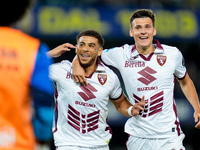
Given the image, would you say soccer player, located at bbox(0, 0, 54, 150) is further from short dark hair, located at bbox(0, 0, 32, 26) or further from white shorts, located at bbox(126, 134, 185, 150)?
white shorts, located at bbox(126, 134, 185, 150)

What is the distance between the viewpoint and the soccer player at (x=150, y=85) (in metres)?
5.77

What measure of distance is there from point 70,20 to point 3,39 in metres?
9.68

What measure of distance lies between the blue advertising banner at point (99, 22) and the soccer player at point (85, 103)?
254 inches

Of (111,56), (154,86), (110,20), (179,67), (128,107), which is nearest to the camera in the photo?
(154,86)

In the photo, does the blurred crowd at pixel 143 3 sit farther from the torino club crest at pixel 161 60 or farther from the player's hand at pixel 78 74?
the player's hand at pixel 78 74

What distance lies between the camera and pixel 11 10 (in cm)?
289

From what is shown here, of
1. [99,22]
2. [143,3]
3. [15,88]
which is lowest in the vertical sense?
[99,22]

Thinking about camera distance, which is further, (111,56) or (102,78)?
(111,56)

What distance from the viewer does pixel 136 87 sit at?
19.1 feet

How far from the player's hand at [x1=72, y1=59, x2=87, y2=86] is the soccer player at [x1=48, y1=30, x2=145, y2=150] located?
0.07m

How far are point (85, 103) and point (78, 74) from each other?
0.38 m

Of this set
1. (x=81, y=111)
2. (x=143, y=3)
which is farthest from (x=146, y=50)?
(x=143, y=3)

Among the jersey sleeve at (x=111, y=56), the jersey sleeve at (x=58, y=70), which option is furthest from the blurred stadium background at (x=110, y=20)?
the jersey sleeve at (x=58, y=70)

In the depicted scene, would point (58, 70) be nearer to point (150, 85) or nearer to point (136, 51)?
point (136, 51)
